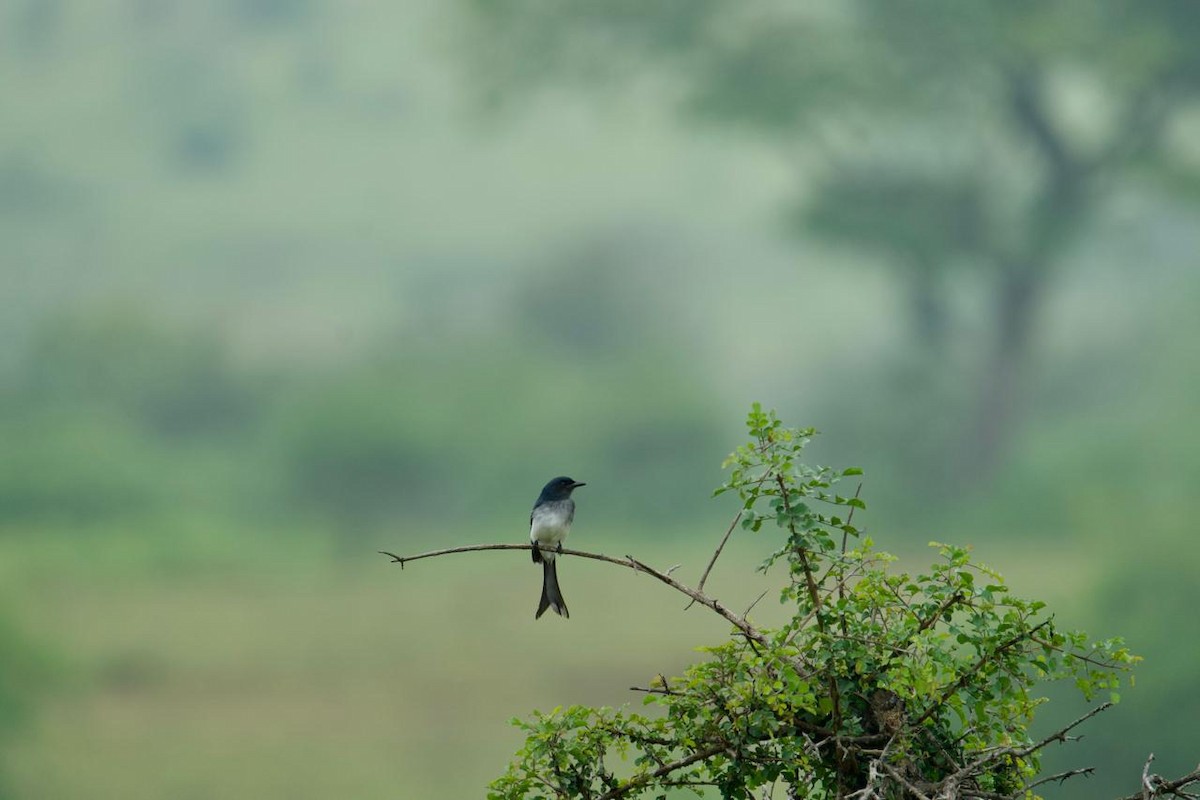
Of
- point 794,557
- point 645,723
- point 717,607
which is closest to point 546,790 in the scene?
point 645,723

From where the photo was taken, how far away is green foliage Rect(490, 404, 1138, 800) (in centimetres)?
256

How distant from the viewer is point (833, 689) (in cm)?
260

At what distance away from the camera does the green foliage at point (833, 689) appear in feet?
8.39

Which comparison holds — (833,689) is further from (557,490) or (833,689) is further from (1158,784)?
(557,490)

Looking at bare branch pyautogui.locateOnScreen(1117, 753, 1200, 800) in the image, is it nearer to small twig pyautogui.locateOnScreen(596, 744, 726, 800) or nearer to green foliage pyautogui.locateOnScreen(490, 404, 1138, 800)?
green foliage pyautogui.locateOnScreen(490, 404, 1138, 800)

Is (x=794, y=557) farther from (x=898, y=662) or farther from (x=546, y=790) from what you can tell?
(x=546, y=790)

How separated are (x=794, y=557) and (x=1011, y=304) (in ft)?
37.8

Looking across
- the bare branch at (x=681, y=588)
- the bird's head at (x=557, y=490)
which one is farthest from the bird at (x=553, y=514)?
the bare branch at (x=681, y=588)

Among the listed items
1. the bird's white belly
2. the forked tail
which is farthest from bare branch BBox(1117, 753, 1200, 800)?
the bird's white belly

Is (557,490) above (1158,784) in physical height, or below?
above

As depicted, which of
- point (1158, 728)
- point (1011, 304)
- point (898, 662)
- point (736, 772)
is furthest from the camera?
point (1011, 304)

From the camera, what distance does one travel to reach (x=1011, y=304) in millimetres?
13703

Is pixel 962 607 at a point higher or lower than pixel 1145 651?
lower

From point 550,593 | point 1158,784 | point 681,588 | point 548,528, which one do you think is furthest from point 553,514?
point 1158,784
